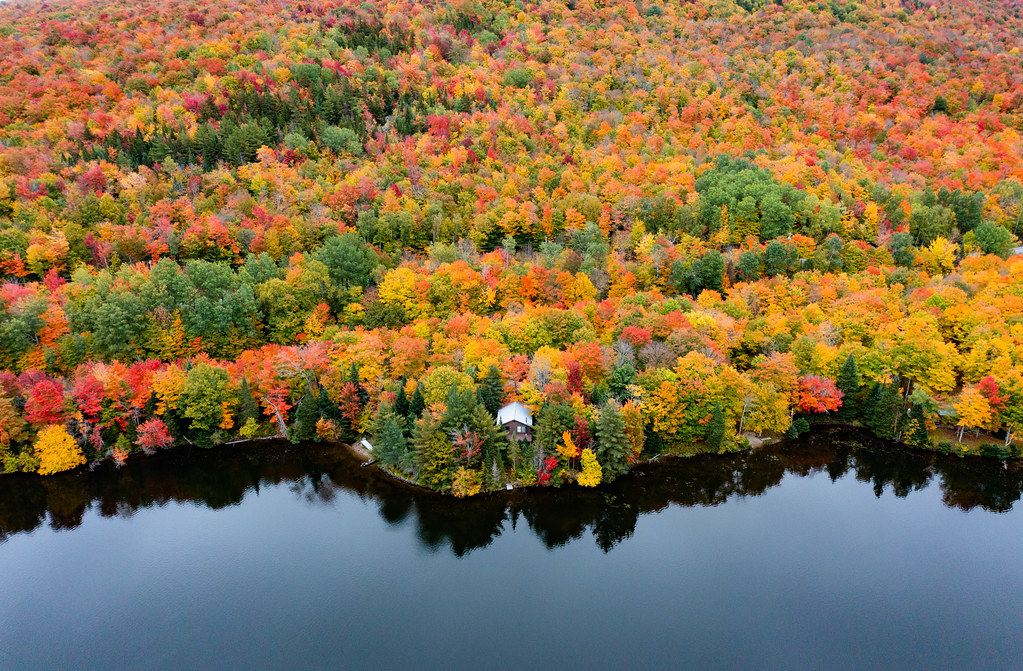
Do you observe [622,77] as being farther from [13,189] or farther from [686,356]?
[13,189]

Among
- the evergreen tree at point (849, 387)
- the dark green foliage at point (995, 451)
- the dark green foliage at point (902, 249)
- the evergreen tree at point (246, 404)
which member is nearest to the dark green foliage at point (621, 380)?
the evergreen tree at point (849, 387)

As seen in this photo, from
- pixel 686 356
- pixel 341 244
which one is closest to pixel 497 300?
pixel 341 244

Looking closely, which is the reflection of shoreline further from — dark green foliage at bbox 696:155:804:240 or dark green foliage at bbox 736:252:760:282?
dark green foliage at bbox 696:155:804:240

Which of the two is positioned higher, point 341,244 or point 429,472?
point 341,244

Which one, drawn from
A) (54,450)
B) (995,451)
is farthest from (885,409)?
(54,450)

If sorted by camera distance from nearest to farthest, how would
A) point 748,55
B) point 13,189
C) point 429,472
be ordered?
1. point 429,472
2. point 13,189
3. point 748,55

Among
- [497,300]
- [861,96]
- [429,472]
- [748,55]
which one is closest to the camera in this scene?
[429,472]

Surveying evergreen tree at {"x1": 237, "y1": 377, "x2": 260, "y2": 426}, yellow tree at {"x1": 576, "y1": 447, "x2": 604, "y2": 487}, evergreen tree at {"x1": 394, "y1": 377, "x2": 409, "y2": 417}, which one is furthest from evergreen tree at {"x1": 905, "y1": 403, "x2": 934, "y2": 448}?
evergreen tree at {"x1": 237, "y1": 377, "x2": 260, "y2": 426}
